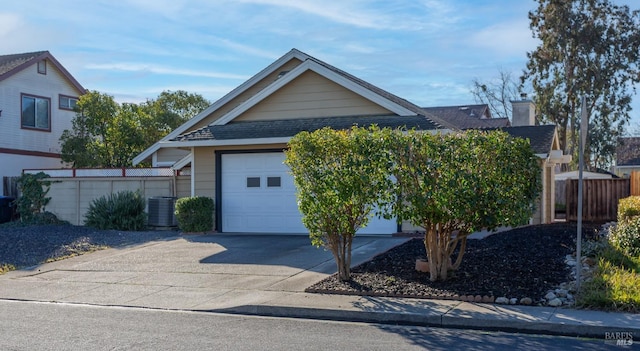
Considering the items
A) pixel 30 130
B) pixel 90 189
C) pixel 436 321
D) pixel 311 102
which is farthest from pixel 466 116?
pixel 436 321

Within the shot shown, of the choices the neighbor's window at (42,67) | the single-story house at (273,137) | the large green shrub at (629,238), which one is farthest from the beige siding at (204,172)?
the neighbor's window at (42,67)

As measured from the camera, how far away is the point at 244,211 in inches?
715

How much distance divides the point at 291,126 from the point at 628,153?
130 feet

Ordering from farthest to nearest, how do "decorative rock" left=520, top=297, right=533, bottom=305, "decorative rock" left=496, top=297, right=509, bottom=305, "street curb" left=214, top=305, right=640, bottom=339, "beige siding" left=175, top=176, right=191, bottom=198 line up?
"beige siding" left=175, top=176, right=191, bottom=198 → "decorative rock" left=496, top=297, right=509, bottom=305 → "decorative rock" left=520, top=297, right=533, bottom=305 → "street curb" left=214, top=305, right=640, bottom=339

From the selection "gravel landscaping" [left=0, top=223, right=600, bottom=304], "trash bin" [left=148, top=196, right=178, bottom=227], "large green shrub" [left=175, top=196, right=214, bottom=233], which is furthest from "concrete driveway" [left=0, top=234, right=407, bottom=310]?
"trash bin" [left=148, top=196, right=178, bottom=227]

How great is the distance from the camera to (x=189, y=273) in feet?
41.2

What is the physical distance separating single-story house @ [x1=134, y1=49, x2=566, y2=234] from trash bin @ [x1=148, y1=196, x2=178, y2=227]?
1.16 meters

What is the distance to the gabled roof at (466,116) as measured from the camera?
3681 centimetres

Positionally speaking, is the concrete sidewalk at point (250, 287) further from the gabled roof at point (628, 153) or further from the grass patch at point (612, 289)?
the gabled roof at point (628, 153)

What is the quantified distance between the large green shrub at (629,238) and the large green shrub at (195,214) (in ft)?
32.9

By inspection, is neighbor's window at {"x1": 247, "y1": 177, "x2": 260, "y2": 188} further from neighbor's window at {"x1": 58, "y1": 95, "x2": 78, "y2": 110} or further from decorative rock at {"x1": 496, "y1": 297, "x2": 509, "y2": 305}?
neighbor's window at {"x1": 58, "y1": 95, "x2": 78, "y2": 110}

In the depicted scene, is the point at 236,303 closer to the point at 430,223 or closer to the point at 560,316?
the point at 430,223

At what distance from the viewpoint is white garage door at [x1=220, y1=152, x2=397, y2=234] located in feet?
57.9

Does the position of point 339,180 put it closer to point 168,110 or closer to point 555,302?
point 555,302
